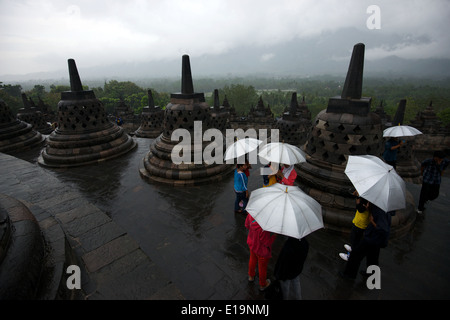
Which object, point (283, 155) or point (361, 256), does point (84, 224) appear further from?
point (361, 256)

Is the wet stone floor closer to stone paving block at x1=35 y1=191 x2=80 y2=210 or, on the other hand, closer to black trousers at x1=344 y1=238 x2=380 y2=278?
black trousers at x1=344 y1=238 x2=380 y2=278

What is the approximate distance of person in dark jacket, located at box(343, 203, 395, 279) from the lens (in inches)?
127

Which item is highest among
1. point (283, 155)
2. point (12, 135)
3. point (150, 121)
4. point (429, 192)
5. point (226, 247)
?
point (150, 121)

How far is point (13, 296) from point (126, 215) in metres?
3.42

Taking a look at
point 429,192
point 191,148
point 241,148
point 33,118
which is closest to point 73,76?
point 191,148

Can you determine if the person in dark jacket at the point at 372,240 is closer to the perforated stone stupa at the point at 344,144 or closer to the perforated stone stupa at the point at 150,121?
the perforated stone stupa at the point at 344,144

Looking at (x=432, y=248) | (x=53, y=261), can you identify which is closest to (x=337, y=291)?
(x=432, y=248)

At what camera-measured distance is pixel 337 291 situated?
3.45 meters

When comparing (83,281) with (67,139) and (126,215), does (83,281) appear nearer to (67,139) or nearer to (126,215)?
(126,215)

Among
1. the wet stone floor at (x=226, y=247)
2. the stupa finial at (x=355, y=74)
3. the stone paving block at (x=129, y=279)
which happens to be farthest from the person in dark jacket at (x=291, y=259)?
the stupa finial at (x=355, y=74)

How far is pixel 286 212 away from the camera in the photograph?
8.96 feet

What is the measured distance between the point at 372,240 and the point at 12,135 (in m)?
14.0

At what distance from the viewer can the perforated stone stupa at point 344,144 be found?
464cm

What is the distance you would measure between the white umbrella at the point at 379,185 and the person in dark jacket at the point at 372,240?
331 millimetres
